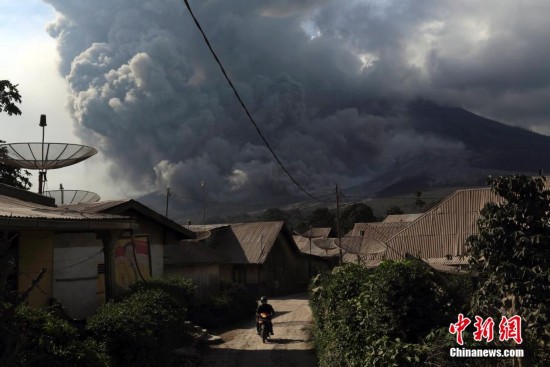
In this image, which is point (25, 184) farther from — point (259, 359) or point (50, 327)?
point (50, 327)

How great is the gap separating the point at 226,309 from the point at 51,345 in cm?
1818

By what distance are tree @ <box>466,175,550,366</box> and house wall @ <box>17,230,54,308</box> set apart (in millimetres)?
9276

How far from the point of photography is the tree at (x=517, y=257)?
7.63 m

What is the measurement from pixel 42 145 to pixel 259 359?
33.1 ft

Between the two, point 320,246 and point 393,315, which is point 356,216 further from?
point 393,315

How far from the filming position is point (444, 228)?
29328 mm

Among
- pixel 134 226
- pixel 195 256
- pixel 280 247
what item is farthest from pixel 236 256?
pixel 134 226

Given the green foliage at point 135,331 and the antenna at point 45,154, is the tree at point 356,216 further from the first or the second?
the green foliage at point 135,331

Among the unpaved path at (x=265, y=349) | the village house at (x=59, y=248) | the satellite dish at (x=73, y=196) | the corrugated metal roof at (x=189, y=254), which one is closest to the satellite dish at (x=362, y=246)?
the corrugated metal roof at (x=189, y=254)

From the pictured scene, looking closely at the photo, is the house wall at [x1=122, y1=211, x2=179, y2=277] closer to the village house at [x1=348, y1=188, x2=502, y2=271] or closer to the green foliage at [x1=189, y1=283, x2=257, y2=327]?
the green foliage at [x1=189, y1=283, x2=257, y2=327]

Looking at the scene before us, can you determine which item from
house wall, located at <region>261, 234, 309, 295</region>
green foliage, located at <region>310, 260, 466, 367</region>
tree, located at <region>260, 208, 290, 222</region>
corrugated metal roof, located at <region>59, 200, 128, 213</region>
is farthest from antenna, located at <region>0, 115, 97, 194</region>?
tree, located at <region>260, 208, 290, 222</region>

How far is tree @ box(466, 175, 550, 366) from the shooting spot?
300 inches

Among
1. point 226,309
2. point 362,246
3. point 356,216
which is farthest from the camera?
point 356,216

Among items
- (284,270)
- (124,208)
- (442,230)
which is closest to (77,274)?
(124,208)
